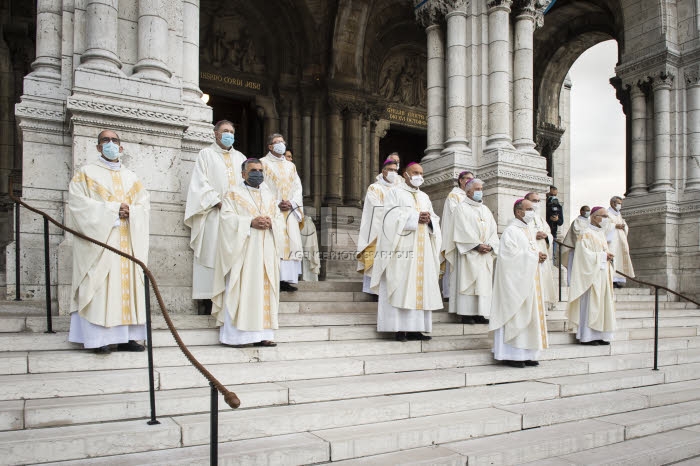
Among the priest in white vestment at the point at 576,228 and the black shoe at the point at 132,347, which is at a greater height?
the priest in white vestment at the point at 576,228

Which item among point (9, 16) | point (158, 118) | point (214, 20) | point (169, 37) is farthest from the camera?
point (214, 20)

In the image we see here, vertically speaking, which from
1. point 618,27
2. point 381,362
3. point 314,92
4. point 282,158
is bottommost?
point 381,362

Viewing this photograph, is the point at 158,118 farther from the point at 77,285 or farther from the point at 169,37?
the point at 77,285

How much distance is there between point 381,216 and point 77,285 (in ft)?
12.4

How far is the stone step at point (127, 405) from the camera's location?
4.32 metres

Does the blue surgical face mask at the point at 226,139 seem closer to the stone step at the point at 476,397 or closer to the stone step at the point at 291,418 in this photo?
the stone step at the point at 291,418

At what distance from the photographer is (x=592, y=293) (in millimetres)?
8336

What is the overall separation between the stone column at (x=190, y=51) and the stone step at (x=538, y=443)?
5.54 meters

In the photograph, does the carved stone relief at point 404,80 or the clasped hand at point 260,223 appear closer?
the clasped hand at point 260,223

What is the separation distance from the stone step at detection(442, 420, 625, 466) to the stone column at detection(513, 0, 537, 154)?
6437mm

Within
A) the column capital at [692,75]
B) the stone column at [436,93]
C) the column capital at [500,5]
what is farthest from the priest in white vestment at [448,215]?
the column capital at [692,75]

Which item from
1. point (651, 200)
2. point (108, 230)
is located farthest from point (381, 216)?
point (651, 200)

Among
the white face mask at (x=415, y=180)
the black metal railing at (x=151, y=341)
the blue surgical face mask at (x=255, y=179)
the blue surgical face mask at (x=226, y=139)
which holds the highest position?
the blue surgical face mask at (x=226, y=139)

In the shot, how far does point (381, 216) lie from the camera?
25.7ft
